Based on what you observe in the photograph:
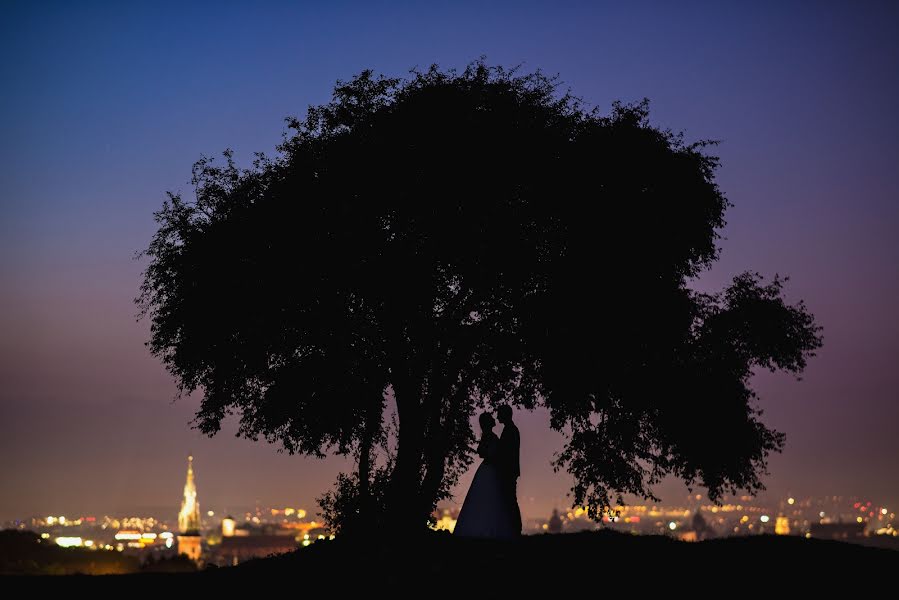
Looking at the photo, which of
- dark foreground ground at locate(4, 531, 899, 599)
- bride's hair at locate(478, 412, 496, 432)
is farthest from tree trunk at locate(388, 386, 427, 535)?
bride's hair at locate(478, 412, 496, 432)

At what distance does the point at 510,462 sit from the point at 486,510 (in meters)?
1.18

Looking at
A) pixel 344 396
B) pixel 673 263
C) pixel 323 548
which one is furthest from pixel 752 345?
pixel 323 548

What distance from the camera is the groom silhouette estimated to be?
21.3 m

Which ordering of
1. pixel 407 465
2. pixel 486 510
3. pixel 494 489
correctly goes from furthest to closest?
pixel 407 465 → pixel 494 489 → pixel 486 510

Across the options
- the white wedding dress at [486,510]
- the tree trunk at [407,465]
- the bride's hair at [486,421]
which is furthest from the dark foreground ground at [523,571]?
the tree trunk at [407,465]

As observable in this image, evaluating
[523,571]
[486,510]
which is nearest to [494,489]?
[486,510]

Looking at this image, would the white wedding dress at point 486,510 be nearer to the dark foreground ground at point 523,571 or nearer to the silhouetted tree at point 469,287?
the dark foreground ground at point 523,571

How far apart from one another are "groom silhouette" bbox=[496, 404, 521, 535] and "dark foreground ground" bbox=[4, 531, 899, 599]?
726mm

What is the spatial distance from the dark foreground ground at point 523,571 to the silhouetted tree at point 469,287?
5.69 m

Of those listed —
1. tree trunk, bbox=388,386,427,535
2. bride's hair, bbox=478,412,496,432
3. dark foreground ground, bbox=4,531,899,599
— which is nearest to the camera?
dark foreground ground, bbox=4,531,899,599

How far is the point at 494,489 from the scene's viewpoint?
2119 cm

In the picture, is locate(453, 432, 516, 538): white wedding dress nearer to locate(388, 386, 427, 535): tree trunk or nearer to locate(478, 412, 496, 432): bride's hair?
locate(478, 412, 496, 432): bride's hair

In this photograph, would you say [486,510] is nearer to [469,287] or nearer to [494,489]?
[494,489]

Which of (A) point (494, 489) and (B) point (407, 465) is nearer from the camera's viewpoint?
(A) point (494, 489)
